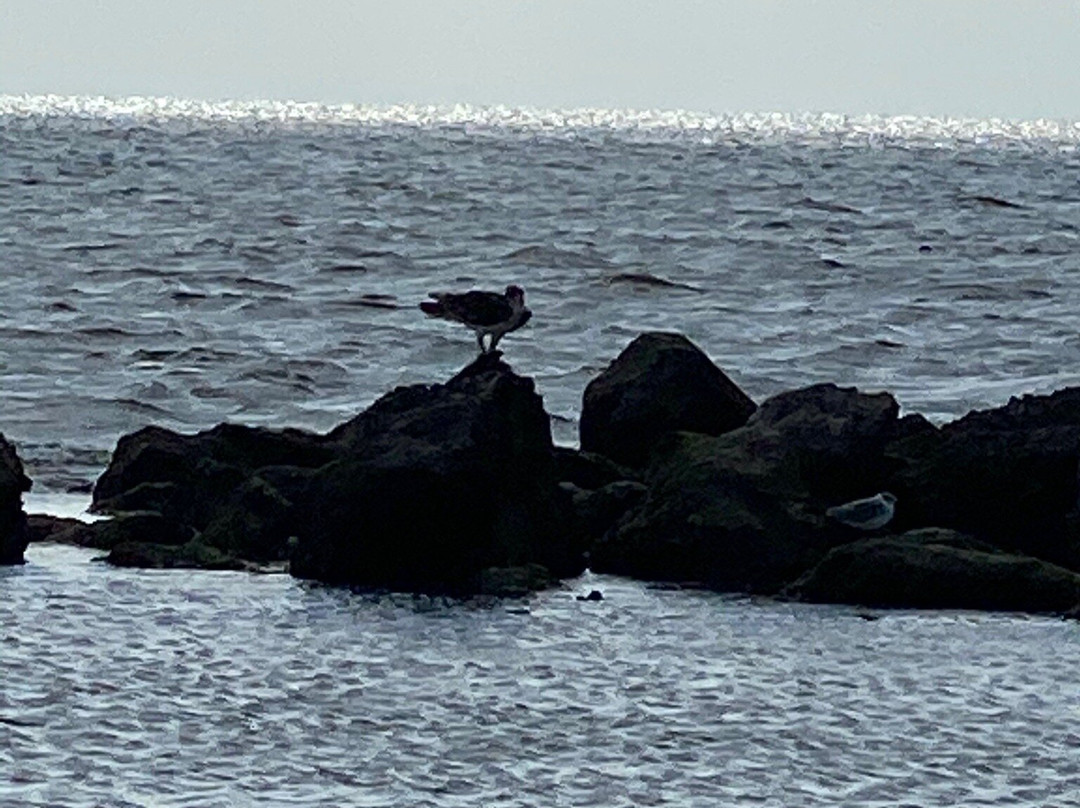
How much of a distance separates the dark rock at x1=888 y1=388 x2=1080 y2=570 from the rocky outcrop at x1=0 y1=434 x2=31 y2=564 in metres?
5.35

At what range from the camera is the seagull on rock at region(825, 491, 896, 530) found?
1598cm

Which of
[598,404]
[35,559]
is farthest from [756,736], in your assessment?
[598,404]

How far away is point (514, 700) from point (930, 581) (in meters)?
3.82

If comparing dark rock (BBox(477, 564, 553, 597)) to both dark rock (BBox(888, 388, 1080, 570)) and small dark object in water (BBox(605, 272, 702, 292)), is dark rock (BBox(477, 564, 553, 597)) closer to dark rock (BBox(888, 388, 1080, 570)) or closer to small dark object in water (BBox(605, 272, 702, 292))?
dark rock (BBox(888, 388, 1080, 570))

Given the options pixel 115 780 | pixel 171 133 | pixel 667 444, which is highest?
pixel 171 133

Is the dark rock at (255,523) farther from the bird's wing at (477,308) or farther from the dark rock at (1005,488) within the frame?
the dark rock at (1005,488)

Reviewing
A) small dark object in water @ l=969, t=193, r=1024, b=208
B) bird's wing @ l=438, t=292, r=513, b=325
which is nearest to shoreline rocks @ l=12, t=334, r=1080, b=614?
bird's wing @ l=438, t=292, r=513, b=325

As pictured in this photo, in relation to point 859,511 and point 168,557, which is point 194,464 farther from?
point 859,511

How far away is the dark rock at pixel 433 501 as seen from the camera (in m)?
15.3

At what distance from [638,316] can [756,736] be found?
2743 centimetres

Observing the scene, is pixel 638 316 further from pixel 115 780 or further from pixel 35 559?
pixel 115 780

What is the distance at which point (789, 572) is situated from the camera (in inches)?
622

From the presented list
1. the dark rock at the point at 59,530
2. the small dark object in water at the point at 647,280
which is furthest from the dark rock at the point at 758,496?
the small dark object in water at the point at 647,280

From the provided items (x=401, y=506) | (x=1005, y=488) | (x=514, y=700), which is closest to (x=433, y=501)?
(x=401, y=506)
